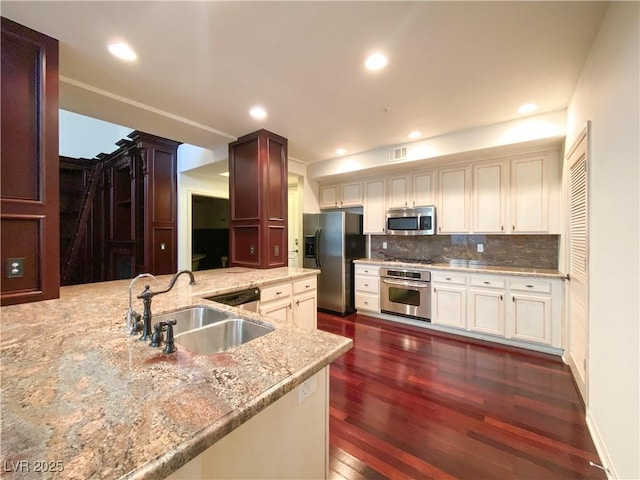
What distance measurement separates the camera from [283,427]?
993 millimetres

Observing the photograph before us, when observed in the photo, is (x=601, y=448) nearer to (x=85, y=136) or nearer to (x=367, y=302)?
(x=367, y=302)

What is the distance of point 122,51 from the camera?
6.00ft

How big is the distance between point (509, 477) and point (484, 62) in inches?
104

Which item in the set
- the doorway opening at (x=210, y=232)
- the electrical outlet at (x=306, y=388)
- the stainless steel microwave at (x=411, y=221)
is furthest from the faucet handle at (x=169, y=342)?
the doorway opening at (x=210, y=232)

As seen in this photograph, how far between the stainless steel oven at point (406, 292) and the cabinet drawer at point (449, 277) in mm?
79

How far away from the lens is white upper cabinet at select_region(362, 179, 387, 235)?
4324 mm

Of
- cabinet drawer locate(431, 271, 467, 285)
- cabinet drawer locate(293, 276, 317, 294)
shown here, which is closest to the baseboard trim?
cabinet drawer locate(431, 271, 467, 285)

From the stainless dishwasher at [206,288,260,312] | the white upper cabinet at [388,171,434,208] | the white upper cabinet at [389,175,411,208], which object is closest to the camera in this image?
the stainless dishwasher at [206,288,260,312]

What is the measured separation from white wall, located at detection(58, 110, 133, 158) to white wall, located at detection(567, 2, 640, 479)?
666cm

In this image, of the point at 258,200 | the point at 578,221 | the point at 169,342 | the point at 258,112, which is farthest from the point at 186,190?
the point at 578,221

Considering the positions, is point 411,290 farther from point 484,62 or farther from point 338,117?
point 484,62

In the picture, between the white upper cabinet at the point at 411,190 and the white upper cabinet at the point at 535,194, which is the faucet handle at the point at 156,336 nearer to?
the white upper cabinet at the point at 411,190

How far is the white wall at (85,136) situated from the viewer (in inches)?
208

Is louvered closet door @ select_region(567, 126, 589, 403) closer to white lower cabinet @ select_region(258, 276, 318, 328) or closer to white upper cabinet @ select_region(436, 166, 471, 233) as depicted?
white upper cabinet @ select_region(436, 166, 471, 233)
